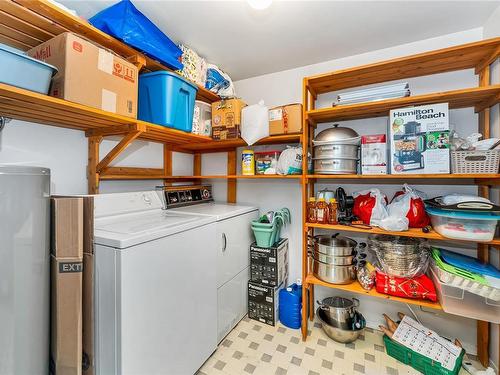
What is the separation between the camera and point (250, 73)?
2.36 m

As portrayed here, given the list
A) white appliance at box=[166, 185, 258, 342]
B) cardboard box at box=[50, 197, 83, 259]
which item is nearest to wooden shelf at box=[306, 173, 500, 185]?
white appliance at box=[166, 185, 258, 342]

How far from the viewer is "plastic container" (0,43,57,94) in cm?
88

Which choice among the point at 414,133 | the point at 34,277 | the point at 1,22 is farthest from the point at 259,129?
the point at 34,277

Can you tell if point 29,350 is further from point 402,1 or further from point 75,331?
point 402,1

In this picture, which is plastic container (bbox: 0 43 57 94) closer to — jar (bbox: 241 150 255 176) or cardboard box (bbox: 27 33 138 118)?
cardboard box (bbox: 27 33 138 118)

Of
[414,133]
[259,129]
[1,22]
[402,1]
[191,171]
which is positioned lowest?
[191,171]

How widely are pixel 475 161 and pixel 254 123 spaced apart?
1481 mm

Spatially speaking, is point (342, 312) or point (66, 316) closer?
point (66, 316)

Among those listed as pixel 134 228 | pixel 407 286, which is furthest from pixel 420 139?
→ pixel 134 228

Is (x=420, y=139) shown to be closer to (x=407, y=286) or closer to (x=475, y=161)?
(x=475, y=161)

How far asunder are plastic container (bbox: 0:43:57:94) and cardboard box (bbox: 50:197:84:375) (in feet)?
1.70

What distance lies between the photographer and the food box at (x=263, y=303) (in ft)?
6.51

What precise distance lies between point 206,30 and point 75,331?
2.01 meters

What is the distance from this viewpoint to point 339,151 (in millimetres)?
1709
